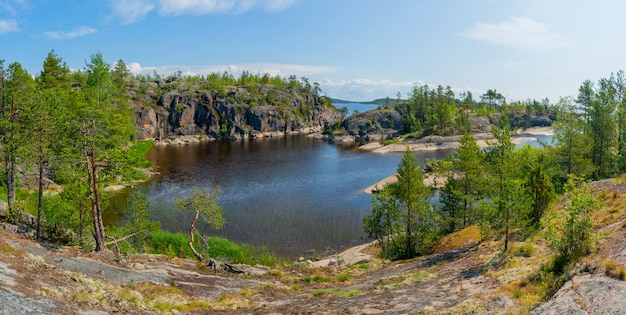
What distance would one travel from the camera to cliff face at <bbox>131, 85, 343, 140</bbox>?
145m

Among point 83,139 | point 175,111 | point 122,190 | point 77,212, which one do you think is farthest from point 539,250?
point 175,111

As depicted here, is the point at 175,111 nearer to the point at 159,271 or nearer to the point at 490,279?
the point at 159,271

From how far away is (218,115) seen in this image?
163875 millimetres

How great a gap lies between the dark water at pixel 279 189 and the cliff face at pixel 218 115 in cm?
2300

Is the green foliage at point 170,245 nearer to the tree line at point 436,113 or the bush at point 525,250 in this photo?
the bush at point 525,250

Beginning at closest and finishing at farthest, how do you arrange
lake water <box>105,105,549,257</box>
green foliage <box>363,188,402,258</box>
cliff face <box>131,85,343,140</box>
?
green foliage <box>363,188,402,258</box> → lake water <box>105,105,549,257</box> → cliff face <box>131,85,343,140</box>

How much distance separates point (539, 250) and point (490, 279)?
17.8ft

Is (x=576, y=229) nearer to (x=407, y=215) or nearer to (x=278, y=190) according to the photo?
(x=407, y=215)

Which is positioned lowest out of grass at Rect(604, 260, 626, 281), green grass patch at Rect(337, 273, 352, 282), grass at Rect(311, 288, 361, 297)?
green grass patch at Rect(337, 273, 352, 282)

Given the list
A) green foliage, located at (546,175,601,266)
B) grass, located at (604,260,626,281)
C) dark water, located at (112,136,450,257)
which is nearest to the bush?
green foliage, located at (546,175,601,266)

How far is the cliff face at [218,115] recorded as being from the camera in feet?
476

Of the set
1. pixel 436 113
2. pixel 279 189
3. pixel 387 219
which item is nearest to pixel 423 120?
pixel 436 113

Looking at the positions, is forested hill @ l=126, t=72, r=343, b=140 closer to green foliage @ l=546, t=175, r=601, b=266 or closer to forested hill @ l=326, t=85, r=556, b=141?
forested hill @ l=326, t=85, r=556, b=141

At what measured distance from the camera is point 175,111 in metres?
151
